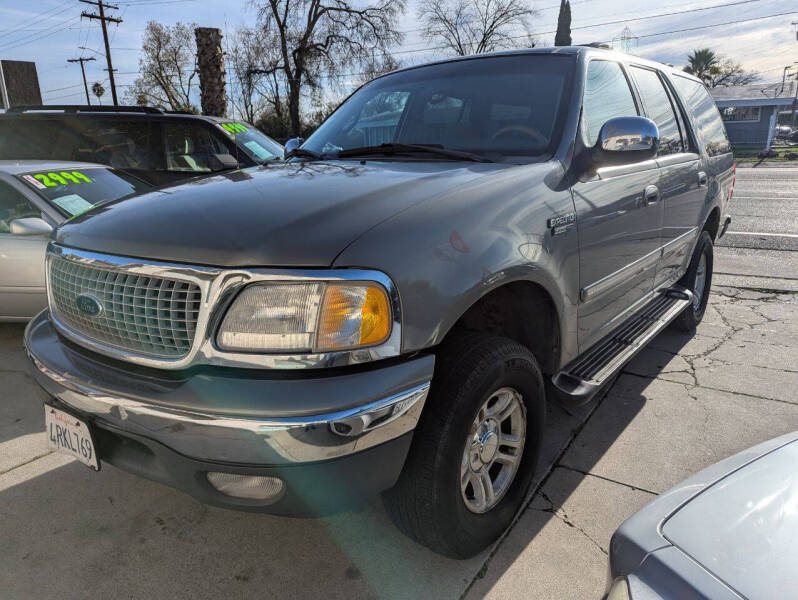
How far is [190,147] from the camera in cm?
674

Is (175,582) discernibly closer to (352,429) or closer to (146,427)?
(146,427)

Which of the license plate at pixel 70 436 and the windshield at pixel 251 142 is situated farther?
the windshield at pixel 251 142

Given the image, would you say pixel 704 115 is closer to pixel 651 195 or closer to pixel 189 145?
pixel 651 195

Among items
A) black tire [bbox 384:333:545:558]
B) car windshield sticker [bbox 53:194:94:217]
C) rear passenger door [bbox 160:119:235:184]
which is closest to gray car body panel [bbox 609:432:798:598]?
black tire [bbox 384:333:545:558]

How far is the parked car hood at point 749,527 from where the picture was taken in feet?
3.29

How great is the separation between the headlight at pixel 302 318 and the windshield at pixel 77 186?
3.22 metres

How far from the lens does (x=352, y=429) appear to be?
1505 mm

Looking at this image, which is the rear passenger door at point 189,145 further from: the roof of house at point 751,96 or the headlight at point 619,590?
the roof of house at point 751,96

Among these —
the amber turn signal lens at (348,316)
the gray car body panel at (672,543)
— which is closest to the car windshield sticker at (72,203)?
the amber turn signal lens at (348,316)

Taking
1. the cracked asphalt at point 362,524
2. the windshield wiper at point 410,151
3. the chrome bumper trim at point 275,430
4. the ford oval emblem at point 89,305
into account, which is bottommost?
the cracked asphalt at point 362,524

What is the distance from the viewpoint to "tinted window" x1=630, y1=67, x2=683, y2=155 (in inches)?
132

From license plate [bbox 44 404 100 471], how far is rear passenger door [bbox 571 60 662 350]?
1963 millimetres

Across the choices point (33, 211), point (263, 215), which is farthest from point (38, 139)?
point (263, 215)

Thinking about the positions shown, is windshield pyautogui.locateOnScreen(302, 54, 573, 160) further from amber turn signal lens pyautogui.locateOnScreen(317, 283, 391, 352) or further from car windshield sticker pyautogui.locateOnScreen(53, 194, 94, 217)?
car windshield sticker pyautogui.locateOnScreen(53, 194, 94, 217)
